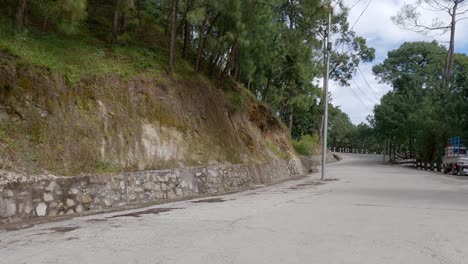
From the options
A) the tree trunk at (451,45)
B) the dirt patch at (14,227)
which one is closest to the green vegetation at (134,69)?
the dirt patch at (14,227)

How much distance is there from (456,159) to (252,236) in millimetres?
31033

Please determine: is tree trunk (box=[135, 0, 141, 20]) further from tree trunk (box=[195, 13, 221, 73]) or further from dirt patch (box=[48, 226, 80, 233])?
dirt patch (box=[48, 226, 80, 233])

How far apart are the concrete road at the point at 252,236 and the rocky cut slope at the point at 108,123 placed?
1940 millimetres

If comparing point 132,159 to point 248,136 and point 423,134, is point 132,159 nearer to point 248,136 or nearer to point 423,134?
point 248,136

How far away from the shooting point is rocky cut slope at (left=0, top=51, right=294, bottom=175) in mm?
11023

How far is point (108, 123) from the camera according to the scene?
13.5 metres

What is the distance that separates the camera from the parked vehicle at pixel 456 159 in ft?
111

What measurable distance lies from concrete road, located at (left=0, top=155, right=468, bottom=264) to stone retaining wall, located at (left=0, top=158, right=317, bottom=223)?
708 mm

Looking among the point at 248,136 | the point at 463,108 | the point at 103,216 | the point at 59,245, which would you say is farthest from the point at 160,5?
the point at 463,108

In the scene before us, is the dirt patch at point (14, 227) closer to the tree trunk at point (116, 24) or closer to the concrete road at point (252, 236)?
the concrete road at point (252, 236)

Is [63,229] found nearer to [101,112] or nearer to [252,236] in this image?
[252,236]

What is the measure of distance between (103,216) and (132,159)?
126 inches

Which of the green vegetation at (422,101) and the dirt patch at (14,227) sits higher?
the green vegetation at (422,101)

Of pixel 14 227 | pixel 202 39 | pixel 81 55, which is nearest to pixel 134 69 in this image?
pixel 81 55
